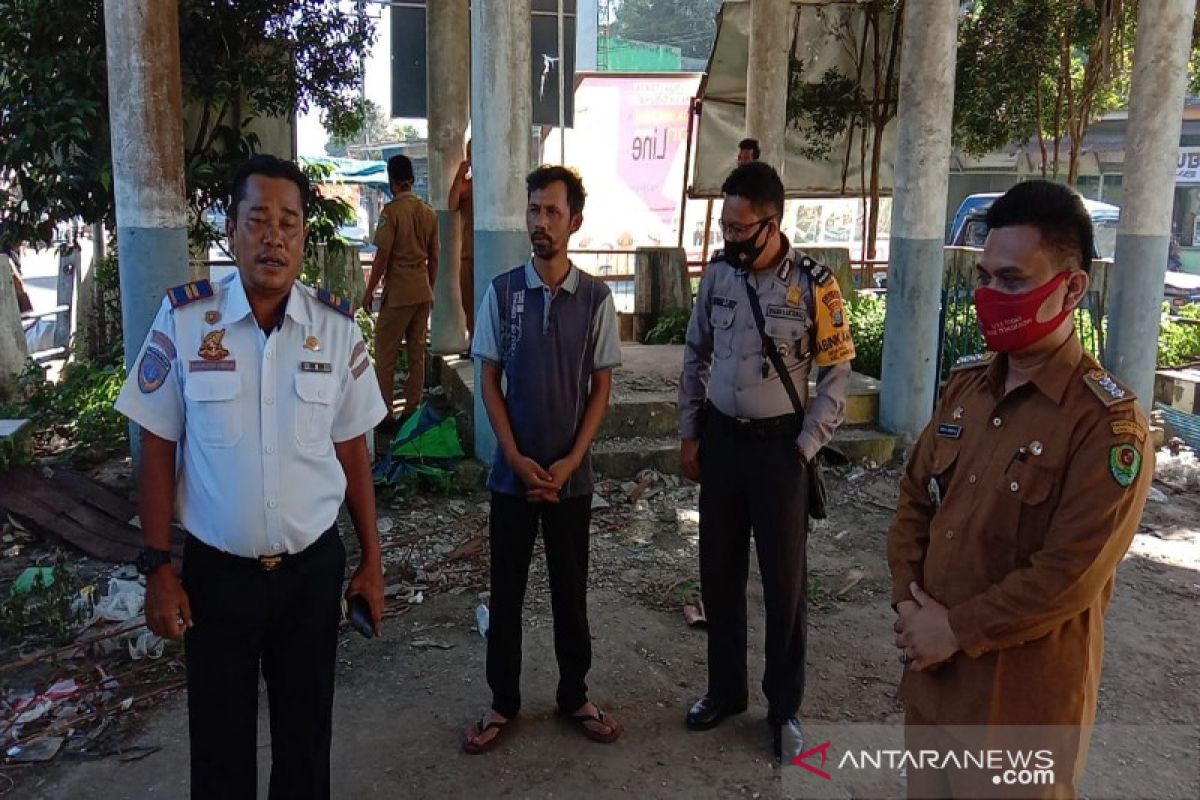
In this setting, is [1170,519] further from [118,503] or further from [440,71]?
[440,71]

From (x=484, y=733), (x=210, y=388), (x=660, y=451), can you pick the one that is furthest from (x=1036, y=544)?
(x=660, y=451)

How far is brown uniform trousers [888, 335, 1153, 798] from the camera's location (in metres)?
1.85

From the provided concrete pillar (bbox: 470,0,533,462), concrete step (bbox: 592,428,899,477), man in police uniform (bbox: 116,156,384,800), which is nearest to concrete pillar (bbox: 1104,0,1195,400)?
concrete step (bbox: 592,428,899,477)

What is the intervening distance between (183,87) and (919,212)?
219 inches

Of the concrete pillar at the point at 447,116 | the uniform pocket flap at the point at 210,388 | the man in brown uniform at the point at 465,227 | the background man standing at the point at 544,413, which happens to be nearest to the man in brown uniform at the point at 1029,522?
the background man standing at the point at 544,413

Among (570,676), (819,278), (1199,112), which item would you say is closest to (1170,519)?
(819,278)

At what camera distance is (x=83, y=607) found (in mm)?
4605

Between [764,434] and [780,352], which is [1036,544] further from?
[780,352]

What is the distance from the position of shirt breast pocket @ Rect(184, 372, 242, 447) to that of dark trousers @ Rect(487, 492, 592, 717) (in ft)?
4.04

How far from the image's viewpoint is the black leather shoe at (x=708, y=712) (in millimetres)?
3738

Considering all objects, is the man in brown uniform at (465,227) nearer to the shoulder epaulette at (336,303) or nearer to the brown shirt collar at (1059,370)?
the shoulder epaulette at (336,303)

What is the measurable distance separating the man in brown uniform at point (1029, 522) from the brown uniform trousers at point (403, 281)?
20.3 ft

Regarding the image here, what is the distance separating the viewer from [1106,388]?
6.26ft

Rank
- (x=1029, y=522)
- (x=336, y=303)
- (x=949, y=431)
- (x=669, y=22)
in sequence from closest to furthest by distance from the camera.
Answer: (x=1029, y=522), (x=949, y=431), (x=336, y=303), (x=669, y=22)
